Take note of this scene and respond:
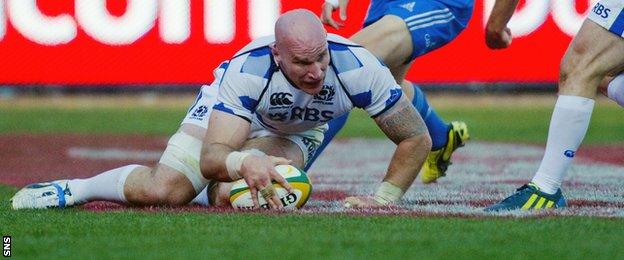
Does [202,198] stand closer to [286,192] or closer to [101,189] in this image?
[101,189]

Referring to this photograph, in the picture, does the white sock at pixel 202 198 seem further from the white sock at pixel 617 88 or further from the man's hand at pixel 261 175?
the white sock at pixel 617 88

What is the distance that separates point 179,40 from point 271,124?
371 inches

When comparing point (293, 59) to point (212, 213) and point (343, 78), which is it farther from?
point (212, 213)

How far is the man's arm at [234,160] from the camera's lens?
6426 mm

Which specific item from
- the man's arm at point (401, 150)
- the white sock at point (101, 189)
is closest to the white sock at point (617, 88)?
the man's arm at point (401, 150)

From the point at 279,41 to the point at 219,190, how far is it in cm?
96

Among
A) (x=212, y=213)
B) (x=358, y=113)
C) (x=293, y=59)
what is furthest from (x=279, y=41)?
(x=358, y=113)

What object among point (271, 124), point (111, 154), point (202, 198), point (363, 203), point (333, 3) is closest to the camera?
point (363, 203)

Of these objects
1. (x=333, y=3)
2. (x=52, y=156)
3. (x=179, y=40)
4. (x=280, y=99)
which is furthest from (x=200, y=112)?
(x=179, y=40)

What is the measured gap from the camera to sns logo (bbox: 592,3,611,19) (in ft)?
22.1

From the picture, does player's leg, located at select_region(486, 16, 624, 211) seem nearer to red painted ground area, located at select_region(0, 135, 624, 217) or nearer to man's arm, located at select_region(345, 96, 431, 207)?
red painted ground area, located at select_region(0, 135, 624, 217)

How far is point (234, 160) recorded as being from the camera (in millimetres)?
6531

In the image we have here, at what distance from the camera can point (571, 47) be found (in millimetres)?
6762

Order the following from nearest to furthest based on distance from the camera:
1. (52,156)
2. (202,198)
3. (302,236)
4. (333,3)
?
(302,236) → (202,198) → (333,3) → (52,156)
